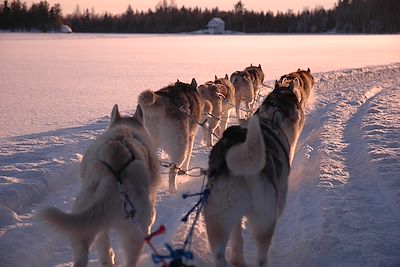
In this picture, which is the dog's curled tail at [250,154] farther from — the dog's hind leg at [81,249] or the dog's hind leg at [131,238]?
the dog's hind leg at [81,249]

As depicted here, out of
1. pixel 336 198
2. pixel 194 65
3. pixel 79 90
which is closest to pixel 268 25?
pixel 194 65

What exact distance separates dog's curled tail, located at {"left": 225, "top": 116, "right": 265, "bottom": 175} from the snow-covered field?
117 centimetres

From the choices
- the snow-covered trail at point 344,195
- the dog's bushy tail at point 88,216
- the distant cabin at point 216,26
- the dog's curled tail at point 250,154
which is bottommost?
the snow-covered trail at point 344,195

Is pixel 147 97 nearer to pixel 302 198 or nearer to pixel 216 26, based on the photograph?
pixel 302 198

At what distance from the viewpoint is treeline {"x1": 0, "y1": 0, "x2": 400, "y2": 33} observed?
81.4 m

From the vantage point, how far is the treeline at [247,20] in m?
81.4

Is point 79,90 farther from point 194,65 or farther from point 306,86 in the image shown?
point 194,65

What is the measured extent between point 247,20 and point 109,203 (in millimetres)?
91156

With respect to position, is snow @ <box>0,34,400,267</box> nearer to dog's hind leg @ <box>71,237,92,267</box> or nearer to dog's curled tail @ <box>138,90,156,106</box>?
dog's hind leg @ <box>71,237,92,267</box>

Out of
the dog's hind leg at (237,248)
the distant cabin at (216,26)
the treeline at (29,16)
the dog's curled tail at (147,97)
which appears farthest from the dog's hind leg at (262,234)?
the distant cabin at (216,26)

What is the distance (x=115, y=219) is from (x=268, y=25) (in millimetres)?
90650

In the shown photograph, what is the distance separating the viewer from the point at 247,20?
90188 millimetres

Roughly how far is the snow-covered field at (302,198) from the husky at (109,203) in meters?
0.17

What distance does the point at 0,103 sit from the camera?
11211 mm
